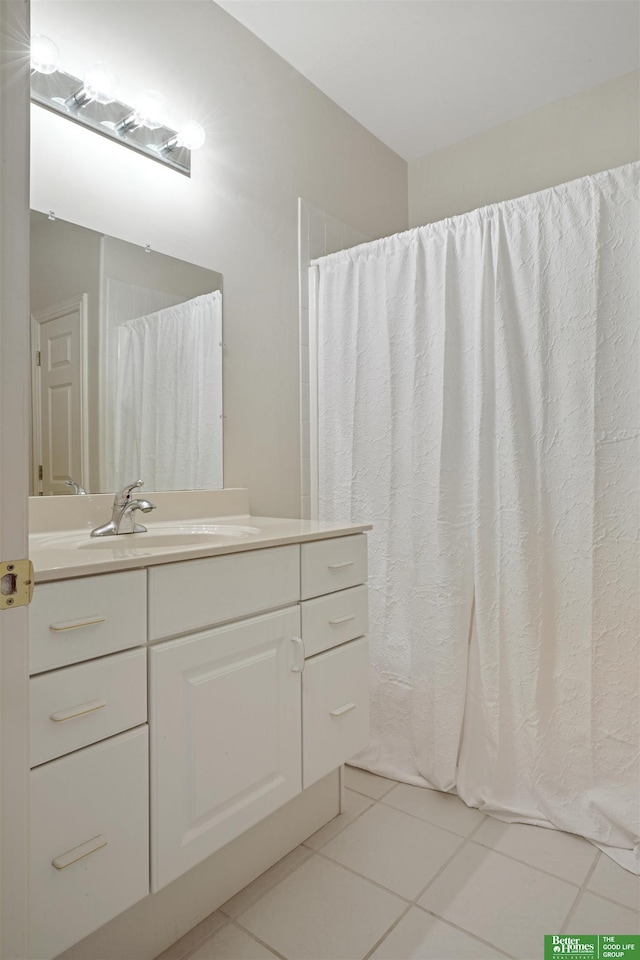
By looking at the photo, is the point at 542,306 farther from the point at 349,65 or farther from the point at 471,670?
the point at 349,65

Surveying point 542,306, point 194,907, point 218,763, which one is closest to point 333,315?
point 542,306

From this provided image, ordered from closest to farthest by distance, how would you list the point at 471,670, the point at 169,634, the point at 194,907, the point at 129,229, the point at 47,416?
1. the point at 169,634
2. the point at 194,907
3. the point at 47,416
4. the point at 129,229
5. the point at 471,670

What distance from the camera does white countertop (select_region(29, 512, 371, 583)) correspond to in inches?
39.8

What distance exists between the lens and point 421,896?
139 centimetres

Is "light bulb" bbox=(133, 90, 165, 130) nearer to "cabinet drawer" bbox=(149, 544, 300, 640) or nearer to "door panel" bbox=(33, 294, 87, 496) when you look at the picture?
"door panel" bbox=(33, 294, 87, 496)

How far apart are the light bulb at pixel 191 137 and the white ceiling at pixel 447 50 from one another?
49cm

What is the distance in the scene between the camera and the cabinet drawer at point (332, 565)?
4.79ft

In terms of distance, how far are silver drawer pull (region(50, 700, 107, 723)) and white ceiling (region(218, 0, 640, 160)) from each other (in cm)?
213

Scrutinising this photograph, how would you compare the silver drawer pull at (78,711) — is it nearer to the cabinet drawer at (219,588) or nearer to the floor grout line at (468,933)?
the cabinet drawer at (219,588)

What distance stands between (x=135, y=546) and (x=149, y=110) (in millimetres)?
1239

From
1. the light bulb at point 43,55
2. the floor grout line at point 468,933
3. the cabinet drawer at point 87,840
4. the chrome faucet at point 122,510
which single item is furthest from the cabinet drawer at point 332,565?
the light bulb at point 43,55

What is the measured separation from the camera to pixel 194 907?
131 centimetres

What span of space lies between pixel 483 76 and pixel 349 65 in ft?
1.70

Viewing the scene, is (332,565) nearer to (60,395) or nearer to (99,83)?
(60,395)
